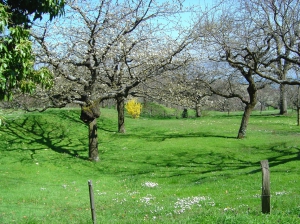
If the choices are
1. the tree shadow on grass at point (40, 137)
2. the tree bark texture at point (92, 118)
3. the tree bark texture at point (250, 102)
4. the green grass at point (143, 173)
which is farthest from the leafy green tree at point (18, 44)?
the tree bark texture at point (250, 102)

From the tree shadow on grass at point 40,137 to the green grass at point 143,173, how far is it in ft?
0.22

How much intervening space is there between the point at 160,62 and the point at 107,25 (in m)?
3.56

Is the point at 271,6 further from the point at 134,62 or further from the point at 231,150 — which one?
the point at 231,150

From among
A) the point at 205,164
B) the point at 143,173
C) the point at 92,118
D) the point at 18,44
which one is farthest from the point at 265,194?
the point at 92,118

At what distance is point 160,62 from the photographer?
18938 mm

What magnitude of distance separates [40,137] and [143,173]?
9.82 m

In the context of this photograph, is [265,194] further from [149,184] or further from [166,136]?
[166,136]

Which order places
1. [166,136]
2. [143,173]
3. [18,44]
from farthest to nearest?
[166,136] → [143,173] → [18,44]

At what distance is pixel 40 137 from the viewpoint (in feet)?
79.0

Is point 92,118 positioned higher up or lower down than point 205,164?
higher up

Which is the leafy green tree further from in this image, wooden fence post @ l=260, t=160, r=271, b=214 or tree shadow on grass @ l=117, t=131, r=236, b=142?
tree shadow on grass @ l=117, t=131, r=236, b=142

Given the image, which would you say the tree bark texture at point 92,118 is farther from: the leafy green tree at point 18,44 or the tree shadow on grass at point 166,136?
the leafy green tree at point 18,44

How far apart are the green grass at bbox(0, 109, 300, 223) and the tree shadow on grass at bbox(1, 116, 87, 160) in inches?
2.7

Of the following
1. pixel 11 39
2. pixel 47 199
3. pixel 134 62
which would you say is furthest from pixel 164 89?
pixel 11 39
